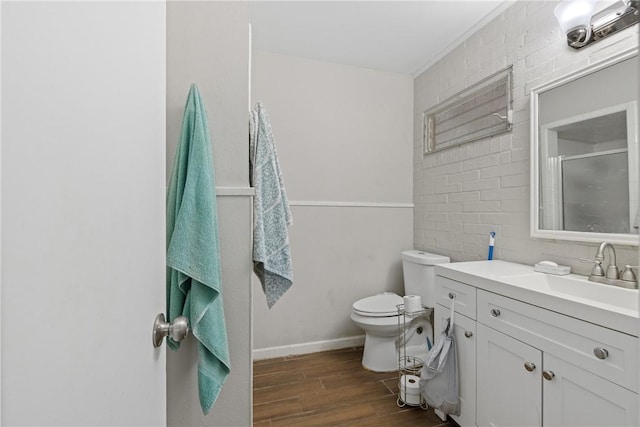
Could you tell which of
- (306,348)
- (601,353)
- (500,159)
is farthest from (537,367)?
(306,348)

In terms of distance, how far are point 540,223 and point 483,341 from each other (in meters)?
0.74

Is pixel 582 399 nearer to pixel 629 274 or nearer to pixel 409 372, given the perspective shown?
pixel 629 274

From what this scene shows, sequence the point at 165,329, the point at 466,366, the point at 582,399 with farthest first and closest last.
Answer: the point at 466,366 < the point at 582,399 < the point at 165,329

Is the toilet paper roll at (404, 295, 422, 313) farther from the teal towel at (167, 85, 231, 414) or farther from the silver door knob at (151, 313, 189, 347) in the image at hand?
the silver door knob at (151, 313, 189, 347)

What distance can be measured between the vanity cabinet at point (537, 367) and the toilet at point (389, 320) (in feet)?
1.89

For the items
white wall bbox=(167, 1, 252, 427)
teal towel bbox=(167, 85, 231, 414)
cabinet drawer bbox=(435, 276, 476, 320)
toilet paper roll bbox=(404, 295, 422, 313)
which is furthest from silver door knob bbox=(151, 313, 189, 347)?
toilet paper roll bbox=(404, 295, 422, 313)

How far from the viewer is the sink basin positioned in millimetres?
1151

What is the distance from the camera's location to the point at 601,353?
95 cm

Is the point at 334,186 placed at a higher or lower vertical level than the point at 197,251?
higher

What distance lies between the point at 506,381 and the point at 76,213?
1600mm

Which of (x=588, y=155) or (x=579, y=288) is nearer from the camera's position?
(x=579, y=288)

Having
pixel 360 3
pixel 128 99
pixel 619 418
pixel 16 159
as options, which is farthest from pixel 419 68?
pixel 16 159

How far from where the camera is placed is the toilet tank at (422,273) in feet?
7.35

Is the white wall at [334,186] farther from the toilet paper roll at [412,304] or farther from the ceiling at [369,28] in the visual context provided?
the toilet paper roll at [412,304]
